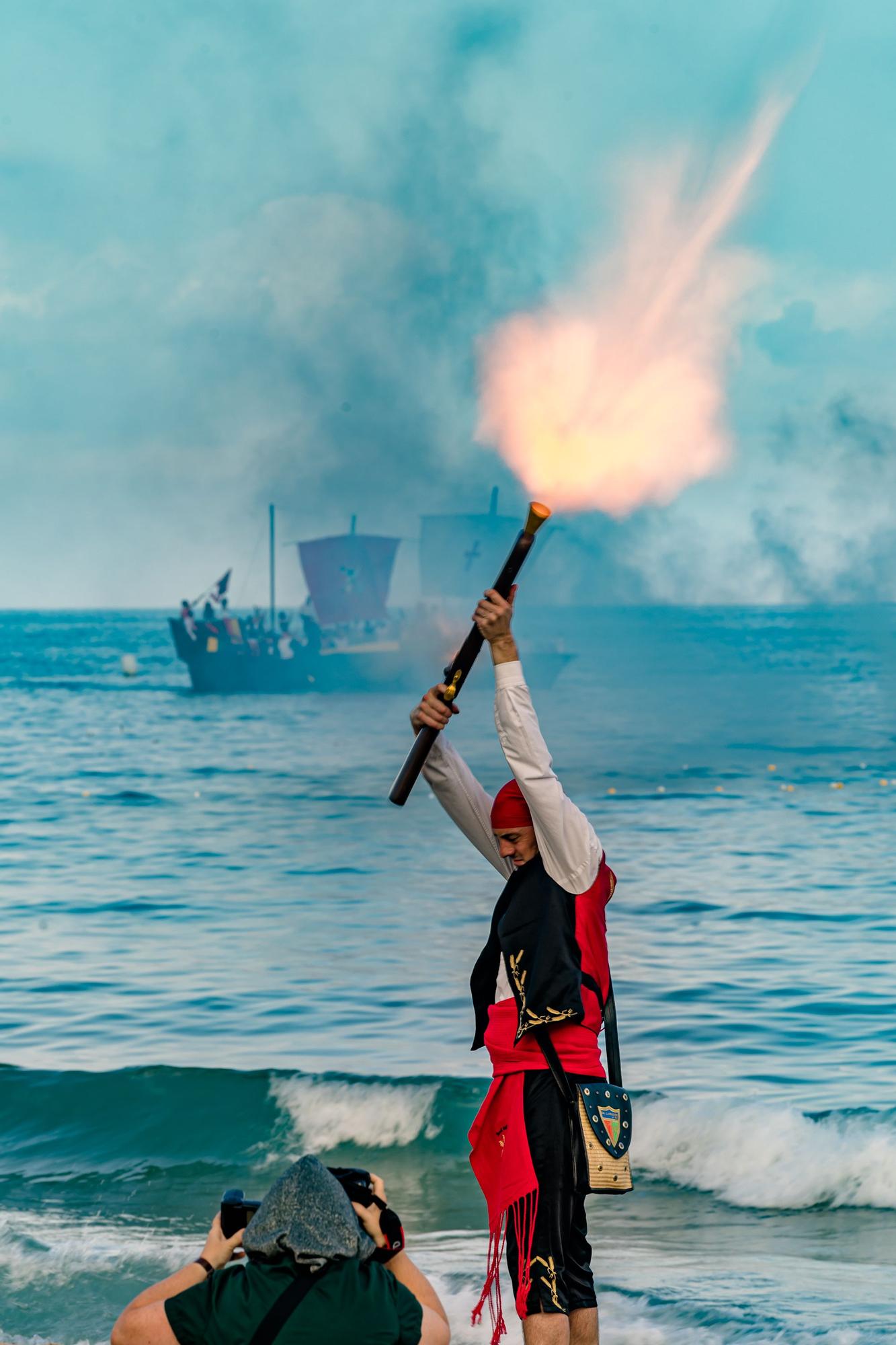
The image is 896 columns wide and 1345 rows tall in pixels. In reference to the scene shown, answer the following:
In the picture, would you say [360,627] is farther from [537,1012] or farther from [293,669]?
[537,1012]

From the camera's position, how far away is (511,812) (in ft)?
12.8

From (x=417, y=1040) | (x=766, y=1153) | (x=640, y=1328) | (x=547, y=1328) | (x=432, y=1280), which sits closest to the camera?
(x=547, y=1328)

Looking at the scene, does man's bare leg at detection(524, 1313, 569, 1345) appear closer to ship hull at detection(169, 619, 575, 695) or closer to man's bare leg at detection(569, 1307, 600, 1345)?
man's bare leg at detection(569, 1307, 600, 1345)

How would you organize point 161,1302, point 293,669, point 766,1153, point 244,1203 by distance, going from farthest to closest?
point 293,669 → point 766,1153 → point 244,1203 → point 161,1302

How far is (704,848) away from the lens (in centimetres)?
2203

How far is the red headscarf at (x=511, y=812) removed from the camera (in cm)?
389

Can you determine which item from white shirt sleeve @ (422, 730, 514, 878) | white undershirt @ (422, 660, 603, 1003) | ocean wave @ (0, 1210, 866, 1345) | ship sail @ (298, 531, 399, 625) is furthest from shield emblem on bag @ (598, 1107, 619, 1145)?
ship sail @ (298, 531, 399, 625)

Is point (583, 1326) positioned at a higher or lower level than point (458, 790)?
lower

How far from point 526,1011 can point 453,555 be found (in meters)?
85.3

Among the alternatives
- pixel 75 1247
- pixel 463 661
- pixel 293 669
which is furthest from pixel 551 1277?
pixel 293 669

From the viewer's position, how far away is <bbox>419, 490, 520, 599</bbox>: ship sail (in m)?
86.4

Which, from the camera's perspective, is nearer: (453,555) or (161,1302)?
(161,1302)

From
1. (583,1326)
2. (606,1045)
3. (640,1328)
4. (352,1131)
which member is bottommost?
(352,1131)

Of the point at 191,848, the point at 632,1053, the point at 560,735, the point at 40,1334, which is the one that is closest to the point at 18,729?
the point at 560,735
